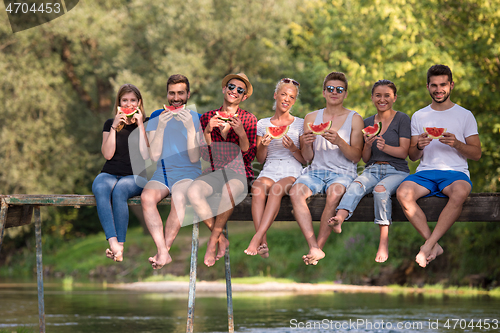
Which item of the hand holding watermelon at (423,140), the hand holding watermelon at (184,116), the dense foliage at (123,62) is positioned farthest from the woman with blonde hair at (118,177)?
the dense foliage at (123,62)

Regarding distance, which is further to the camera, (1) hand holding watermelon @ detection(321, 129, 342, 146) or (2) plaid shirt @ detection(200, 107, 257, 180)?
(2) plaid shirt @ detection(200, 107, 257, 180)

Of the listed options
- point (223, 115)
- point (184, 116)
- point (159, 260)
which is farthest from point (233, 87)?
point (159, 260)

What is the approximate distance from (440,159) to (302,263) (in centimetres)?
1177

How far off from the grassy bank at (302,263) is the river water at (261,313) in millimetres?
1526

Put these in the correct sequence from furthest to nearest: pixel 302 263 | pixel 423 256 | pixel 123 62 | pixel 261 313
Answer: pixel 123 62, pixel 302 263, pixel 261 313, pixel 423 256

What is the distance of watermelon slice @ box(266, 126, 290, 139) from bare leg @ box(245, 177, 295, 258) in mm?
474

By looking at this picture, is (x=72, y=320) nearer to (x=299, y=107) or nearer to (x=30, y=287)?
→ (x=30, y=287)

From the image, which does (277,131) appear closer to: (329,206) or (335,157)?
(335,157)

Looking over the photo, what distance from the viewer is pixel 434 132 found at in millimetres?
5676

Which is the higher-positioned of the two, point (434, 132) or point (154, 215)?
point (434, 132)

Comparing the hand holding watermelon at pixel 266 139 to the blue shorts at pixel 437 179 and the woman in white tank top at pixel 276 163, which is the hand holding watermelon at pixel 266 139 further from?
the blue shorts at pixel 437 179

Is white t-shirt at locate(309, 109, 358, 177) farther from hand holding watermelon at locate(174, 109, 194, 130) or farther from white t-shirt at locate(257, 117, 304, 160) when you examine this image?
hand holding watermelon at locate(174, 109, 194, 130)

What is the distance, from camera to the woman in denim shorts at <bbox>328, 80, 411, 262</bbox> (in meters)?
5.75

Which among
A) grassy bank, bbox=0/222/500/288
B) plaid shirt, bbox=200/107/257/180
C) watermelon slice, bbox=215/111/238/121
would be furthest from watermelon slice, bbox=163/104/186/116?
grassy bank, bbox=0/222/500/288
